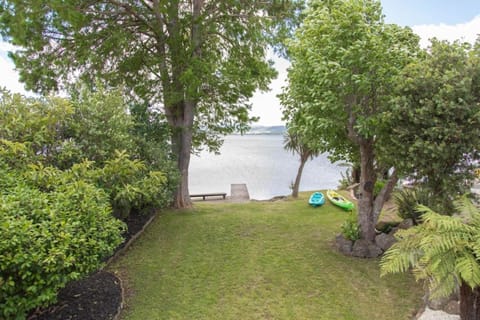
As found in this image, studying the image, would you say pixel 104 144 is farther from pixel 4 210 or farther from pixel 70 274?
pixel 70 274

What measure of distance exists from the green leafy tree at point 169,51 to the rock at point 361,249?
5.15 meters

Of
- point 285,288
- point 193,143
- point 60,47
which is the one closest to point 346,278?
point 285,288

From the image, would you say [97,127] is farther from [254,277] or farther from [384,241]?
[384,241]

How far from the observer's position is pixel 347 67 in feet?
17.0

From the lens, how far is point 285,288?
5.16 m

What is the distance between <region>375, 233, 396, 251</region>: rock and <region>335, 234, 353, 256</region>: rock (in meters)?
0.58

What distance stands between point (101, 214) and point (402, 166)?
457 cm

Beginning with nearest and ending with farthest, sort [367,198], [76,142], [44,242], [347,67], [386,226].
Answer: [44,242]
[347,67]
[76,142]
[367,198]
[386,226]

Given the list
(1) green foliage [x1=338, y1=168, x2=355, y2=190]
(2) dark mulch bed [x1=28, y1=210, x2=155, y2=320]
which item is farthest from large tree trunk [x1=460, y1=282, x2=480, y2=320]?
(1) green foliage [x1=338, y1=168, x2=355, y2=190]

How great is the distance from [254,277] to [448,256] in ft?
10.2

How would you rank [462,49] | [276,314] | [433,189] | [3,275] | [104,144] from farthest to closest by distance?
[104,144]
[433,189]
[462,49]
[276,314]
[3,275]

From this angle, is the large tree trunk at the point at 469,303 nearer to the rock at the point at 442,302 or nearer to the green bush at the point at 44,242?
the rock at the point at 442,302

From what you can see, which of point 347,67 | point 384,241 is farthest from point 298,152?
point 347,67

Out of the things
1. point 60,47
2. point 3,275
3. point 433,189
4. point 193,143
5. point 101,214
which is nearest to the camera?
point 3,275
